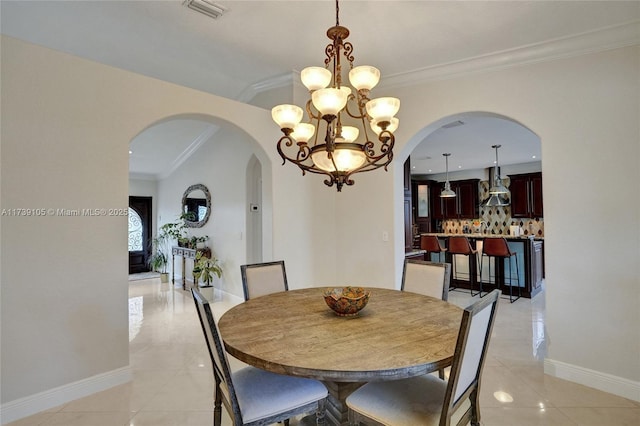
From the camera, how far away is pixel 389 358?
4.50ft

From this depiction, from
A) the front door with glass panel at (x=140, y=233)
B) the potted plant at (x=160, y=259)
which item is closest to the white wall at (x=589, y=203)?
the potted plant at (x=160, y=259)

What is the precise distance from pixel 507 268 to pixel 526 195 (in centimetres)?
338

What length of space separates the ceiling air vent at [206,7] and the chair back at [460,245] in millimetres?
4864

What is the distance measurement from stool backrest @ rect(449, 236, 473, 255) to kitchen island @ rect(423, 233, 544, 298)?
0.94 ft

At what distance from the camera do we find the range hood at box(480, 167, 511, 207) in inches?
300

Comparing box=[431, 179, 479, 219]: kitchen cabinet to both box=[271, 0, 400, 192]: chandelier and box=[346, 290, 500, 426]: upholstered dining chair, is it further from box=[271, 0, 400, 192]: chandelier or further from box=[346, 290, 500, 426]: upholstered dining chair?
box=[346, 290, 500, 426]: upholstered dining chair

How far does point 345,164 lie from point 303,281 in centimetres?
221

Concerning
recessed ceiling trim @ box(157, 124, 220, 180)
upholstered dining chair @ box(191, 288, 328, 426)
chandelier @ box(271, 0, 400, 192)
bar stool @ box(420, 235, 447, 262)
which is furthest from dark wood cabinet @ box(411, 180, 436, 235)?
upholstered dining chair @ box(191, 288, 328, 426)

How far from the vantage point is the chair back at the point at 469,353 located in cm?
131

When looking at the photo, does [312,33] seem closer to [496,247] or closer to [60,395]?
[60,395]

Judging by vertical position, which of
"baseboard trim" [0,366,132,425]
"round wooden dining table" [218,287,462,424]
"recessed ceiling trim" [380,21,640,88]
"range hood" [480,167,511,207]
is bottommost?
"baseboard trim" [0,366,132,425]

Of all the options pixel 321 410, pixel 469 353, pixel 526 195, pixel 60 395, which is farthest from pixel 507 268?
pixel 60 395

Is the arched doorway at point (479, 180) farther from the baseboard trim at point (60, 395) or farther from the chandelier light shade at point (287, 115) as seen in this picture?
the baseboard trim at point (60, 395)

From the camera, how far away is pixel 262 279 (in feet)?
8.91
